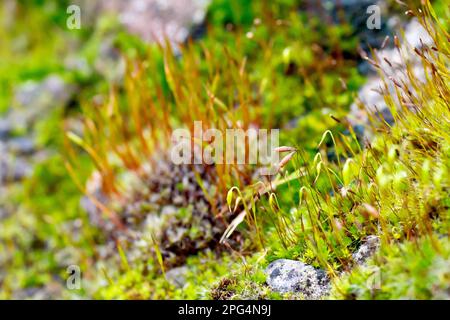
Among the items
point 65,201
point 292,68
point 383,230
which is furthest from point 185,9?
point 383,230

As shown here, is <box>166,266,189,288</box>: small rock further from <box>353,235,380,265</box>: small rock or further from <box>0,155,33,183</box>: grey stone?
<box>0,155,33,183</box>: grey stone

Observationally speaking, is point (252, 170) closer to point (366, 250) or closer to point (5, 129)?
point (366, 250)

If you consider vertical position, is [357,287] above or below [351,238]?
below

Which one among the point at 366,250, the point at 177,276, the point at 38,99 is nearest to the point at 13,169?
the point at 38,99

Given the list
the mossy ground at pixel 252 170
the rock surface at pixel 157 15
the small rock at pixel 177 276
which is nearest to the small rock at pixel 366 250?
the mossy ground at pixel 252 170

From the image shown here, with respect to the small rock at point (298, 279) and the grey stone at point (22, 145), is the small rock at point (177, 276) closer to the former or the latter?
the small rock at point (298, 279)

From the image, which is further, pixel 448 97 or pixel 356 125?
pixel 356 125

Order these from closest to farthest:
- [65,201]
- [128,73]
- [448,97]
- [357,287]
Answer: [357,287] < [448,97] < [128,73] < [65,201]

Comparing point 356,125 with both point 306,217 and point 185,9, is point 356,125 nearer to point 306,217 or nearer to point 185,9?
point 306,217
